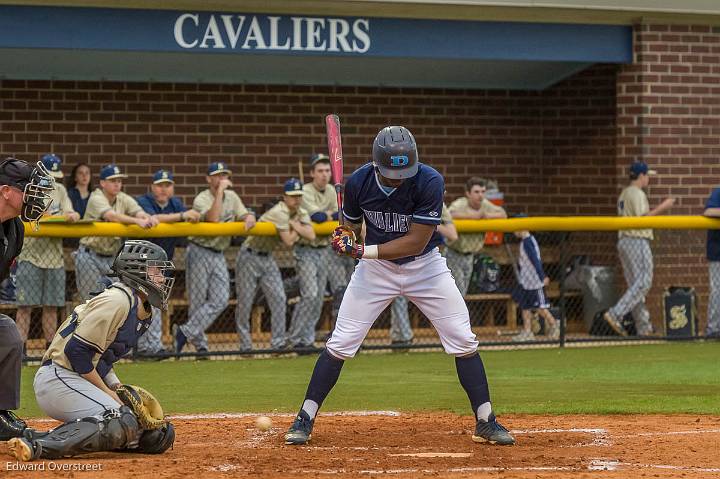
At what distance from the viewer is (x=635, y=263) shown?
1364cm

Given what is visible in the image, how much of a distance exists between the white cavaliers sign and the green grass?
371 cm

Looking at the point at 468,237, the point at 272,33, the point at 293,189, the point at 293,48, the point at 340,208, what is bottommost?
the point at 468,237

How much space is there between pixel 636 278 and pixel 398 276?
6.99 metres

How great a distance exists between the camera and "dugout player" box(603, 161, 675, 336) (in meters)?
13.6

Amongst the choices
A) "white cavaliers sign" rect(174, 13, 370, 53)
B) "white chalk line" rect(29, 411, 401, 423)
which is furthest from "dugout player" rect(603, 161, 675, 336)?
"white chalk line" rect(29, 411, 401, 423)

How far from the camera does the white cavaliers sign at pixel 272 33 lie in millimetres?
13781

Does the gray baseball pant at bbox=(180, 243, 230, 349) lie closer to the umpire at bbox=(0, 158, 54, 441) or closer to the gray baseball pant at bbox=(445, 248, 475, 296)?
the gray baseball pant at bbox=(445, 248, 475, 296)

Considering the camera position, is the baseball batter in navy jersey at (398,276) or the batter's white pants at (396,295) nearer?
the baseball batter in navy jersey at (398,276)

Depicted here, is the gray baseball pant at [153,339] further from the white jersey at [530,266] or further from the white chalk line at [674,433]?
the white chalk line at [674,433]

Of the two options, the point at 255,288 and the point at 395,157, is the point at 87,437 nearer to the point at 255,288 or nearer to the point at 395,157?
the point at 395,157

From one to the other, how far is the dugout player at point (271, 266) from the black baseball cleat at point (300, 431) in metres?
5.20

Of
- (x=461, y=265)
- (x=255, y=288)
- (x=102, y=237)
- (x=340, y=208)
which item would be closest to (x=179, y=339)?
(x=255, y=288)

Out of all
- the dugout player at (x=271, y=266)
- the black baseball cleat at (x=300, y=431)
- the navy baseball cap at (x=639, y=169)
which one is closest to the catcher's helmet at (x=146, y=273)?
the black baseball cleat at (x=300, y=431)

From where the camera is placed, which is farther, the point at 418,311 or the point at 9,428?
the point at 418,311
